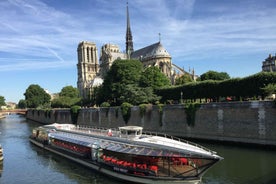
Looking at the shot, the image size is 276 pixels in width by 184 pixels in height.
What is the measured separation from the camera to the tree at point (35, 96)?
108 metres

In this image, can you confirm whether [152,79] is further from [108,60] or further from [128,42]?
[128,42]

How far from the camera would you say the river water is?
1773 centimetres

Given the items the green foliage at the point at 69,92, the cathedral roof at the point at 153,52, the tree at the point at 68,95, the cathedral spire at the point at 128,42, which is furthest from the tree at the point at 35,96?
the cathedral roof at the point at 153,52

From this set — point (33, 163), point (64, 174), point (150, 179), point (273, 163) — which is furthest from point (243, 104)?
point (33, 163)

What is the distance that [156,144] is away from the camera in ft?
57.7

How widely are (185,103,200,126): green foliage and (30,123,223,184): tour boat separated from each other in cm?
1175

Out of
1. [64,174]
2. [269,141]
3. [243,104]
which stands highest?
[243,104]

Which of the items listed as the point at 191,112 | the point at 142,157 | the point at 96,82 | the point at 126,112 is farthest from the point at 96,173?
the point at 96,82

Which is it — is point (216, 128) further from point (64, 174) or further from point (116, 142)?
point (64, 174)

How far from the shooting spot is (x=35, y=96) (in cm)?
11125

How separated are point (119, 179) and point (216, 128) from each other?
15183mm

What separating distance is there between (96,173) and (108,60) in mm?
81447

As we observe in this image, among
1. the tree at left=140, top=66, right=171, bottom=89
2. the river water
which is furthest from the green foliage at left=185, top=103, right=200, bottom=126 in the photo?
the tree at left=140, top=66, right=171, bottom=89

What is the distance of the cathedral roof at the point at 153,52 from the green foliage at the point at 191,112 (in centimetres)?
5316
